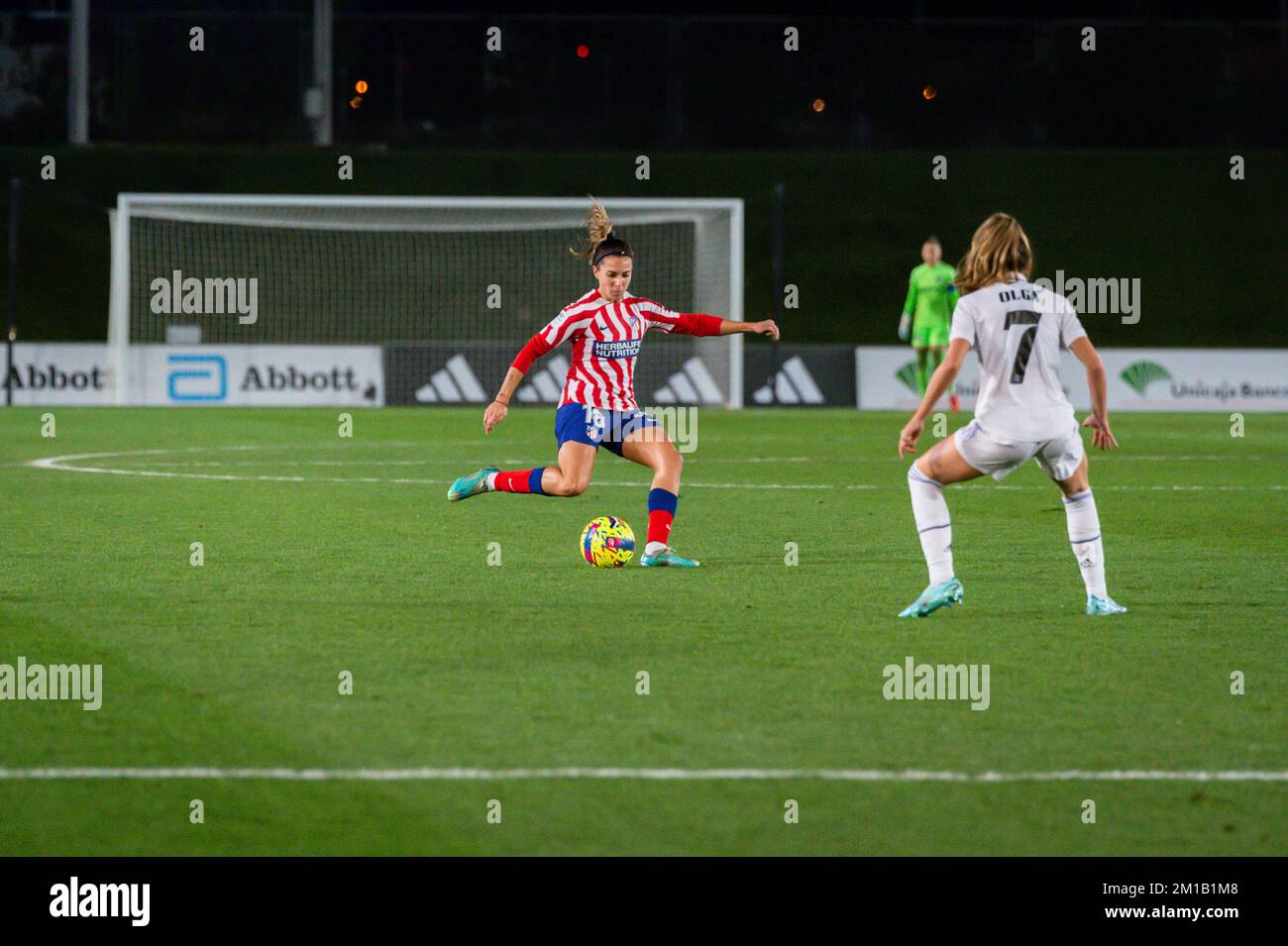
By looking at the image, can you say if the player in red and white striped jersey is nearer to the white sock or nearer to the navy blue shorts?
the navy blue shorts

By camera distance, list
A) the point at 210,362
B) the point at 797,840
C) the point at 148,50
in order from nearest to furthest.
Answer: the point at 797,840, the point at 210,362, the point at 148,50

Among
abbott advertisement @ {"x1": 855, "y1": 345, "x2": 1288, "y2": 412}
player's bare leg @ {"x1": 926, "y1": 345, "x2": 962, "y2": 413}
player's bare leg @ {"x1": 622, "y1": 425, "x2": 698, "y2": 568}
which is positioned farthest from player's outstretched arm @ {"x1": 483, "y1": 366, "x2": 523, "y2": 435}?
abbott advertisement @ {"x1": 855, "y1": 345, "x2": 1288, "y2": 412}

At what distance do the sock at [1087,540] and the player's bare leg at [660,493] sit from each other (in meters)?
2.24

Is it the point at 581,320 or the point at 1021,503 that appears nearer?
the point at 581,320

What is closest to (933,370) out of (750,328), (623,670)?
(750,328)

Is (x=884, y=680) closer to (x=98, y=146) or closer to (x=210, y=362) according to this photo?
(x=210, y=362)

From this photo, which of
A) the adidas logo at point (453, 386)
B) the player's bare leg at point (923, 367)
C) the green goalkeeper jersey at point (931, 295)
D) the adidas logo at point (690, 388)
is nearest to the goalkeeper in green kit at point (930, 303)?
the green goalkeeper jersey at point (931, 295)

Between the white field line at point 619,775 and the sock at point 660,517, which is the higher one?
the sock at point 660,517

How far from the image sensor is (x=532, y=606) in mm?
7965

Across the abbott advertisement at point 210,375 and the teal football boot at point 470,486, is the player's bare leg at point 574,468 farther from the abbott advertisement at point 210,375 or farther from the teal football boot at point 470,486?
the abbott advertisement at point 210,375

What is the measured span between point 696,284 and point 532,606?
2336cm

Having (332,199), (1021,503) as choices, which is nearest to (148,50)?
(332,199)

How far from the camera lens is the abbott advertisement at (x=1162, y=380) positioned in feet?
92.4

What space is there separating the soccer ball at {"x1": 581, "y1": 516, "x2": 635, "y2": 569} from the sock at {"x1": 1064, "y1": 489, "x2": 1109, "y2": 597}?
2418mm
